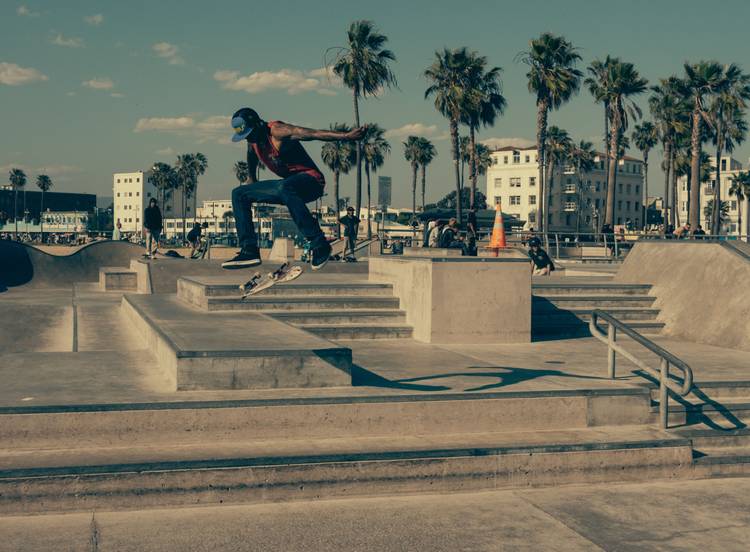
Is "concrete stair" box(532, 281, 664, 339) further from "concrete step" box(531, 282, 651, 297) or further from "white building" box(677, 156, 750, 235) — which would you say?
"white building" box(677, 156, 750, 235)

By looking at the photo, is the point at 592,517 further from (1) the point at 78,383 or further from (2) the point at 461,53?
(2) the point at 461,53

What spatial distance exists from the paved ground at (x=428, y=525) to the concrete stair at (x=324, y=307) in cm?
622

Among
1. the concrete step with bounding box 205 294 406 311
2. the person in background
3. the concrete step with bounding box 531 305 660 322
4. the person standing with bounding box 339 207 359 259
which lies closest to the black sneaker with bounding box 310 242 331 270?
the concrete step with bounding box 205 294 406 311

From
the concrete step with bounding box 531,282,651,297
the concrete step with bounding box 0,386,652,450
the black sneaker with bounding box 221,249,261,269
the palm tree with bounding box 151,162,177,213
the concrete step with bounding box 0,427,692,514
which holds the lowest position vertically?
the concrete step with bounding box 0,427,692,514

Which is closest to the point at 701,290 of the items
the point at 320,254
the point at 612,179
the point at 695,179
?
the point at 320,254

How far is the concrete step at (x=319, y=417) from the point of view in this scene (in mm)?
6684

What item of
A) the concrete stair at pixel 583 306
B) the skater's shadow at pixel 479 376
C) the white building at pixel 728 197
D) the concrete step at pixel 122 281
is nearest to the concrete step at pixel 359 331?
the concrete stair at pixel 583 306

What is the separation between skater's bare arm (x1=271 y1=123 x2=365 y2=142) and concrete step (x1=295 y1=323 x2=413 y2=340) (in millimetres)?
5203

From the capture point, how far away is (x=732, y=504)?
6.56m

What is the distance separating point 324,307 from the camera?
1325 cm

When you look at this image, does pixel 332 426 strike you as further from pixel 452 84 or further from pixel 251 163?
pixel 452 84

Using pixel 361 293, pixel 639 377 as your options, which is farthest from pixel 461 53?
pixel 639 377

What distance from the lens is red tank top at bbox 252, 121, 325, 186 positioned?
7875mm

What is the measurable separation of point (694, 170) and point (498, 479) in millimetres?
51902
